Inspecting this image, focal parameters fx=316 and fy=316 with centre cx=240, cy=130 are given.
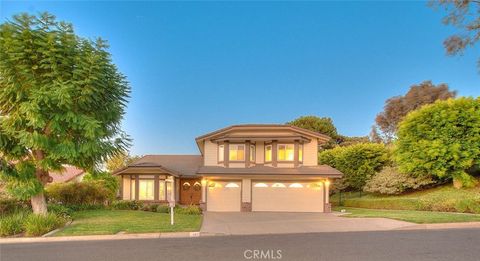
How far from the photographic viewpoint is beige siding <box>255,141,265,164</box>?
987 inches

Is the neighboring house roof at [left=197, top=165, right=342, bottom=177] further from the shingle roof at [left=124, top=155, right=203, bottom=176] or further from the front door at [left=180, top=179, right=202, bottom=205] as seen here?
the shingle roof at [left=124, top=155, right=203, bottom=176]

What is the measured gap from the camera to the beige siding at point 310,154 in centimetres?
2486

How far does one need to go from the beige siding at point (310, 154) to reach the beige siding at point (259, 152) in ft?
10.8

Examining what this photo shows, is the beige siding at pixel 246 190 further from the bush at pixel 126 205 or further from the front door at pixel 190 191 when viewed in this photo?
the bush at pixel 126 205

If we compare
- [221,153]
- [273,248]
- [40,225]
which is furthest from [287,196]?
[40,225]

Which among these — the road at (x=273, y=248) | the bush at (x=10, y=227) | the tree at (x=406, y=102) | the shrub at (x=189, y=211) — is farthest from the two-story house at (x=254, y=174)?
the tree at (x=406, y=102)

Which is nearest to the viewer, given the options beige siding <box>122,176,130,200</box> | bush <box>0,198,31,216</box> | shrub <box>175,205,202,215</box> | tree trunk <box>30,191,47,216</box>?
tree trunk <box>30,191,47,216</box>

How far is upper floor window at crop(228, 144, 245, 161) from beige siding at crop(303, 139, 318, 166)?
4.91 meters

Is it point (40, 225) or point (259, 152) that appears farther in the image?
point (259, 152)

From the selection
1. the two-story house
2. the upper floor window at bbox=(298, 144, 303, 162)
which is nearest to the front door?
the two-story house

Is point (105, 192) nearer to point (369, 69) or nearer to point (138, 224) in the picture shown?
point (138, 224)

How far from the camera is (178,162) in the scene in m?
31.6

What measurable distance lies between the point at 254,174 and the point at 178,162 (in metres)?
11.5

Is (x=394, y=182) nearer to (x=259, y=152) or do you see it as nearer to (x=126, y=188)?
(x=259, y=152)
